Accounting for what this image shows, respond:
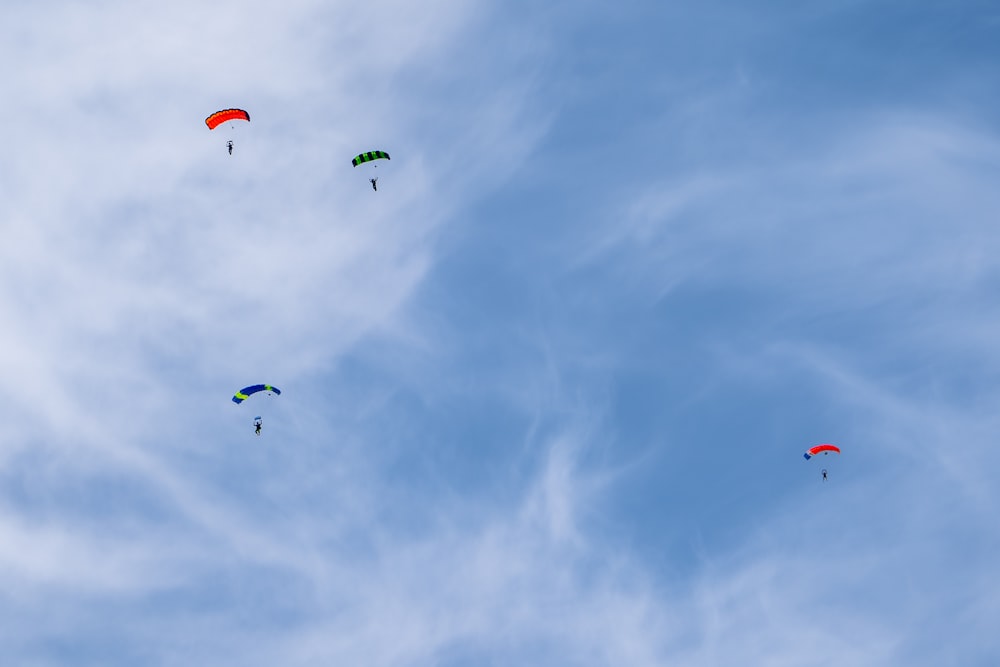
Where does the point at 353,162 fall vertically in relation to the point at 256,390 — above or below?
above

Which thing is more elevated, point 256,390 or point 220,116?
point 220,116

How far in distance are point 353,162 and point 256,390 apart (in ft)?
57.4

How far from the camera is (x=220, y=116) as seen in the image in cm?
19962

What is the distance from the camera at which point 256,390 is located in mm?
199125

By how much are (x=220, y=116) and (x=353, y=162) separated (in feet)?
32.6

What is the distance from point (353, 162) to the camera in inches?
7869

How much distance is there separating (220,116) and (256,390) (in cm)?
1952
